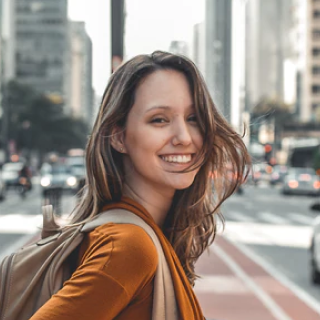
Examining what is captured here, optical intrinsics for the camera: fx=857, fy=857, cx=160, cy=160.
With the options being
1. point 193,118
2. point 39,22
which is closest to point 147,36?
point 193,118

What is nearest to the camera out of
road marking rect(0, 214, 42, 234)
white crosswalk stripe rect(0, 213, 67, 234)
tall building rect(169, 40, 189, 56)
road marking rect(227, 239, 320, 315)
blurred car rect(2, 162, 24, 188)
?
tall building rect(169, 40, 189, 56)

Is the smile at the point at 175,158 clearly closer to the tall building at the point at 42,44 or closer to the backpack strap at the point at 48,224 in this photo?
the backpack strap at the point at 48,224

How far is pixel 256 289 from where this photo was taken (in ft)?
34.9

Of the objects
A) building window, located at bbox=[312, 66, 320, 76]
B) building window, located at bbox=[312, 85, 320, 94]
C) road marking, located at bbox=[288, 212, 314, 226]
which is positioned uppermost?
building window, located at bbox=[312, 66, 320, 76]

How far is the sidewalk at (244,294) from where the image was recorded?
28.8ft

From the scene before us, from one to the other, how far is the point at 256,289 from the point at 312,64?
371ft

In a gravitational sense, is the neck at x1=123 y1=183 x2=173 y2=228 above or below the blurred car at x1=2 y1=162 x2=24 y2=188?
above

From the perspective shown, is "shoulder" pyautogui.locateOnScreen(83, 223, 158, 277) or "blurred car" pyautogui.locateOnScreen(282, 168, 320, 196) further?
"blurred car" pyautogui.locateOnScreen(282, 168, 320, 196)

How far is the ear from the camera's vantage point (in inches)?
76.8

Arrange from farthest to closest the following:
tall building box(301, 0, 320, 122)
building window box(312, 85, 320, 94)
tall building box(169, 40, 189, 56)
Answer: building window box(312, 85, 320, 94)
tall building box(301, 0, 320, 122)
tall building box(169, 40, 189, 56)

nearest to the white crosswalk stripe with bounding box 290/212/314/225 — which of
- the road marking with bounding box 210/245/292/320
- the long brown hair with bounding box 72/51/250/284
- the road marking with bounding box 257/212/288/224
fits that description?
the road marking with bounding box 257/212/288/224

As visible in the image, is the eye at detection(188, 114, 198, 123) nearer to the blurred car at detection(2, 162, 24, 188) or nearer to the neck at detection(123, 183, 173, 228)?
the neck at detection(123, 183, 173, 228)

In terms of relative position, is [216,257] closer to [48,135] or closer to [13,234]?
[13,234]

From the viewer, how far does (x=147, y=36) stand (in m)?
2.79
